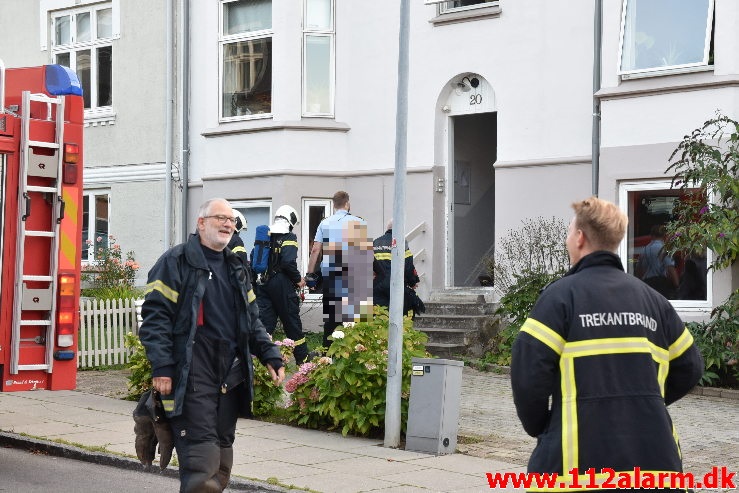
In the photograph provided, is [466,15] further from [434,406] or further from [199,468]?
[199,468]

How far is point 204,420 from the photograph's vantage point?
608cm

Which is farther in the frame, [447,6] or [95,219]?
[95,219]

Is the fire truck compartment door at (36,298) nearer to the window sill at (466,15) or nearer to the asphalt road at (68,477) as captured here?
the asphalt road at (68,477)

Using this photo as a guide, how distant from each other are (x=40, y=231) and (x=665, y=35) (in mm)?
8785

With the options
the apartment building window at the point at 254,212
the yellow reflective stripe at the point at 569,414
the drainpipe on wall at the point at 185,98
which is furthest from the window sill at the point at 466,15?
the yellow reflective stripe at the point at 569,414

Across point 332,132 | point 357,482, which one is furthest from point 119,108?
point 357,482

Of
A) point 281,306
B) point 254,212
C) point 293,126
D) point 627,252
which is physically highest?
point 293,126

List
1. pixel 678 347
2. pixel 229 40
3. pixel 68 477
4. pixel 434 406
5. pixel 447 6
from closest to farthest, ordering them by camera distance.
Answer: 1. pixel 678 347
2. pixel 68 477
3. pixel 434 406
4. pixel 447 6
5. pixel 229 40

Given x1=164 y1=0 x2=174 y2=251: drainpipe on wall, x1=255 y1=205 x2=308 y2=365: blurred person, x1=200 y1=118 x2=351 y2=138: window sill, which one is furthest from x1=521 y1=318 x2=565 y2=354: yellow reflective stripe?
x1=164 y1=0 x2=174 y2=251: drainpipe on wall

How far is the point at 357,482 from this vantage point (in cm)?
801

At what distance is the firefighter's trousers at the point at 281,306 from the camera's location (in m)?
12.4

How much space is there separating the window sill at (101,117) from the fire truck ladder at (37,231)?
1222cm

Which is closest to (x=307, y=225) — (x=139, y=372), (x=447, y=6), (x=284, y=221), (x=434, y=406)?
(x=447, y=6)

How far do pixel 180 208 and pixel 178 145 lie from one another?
3.58 ft
